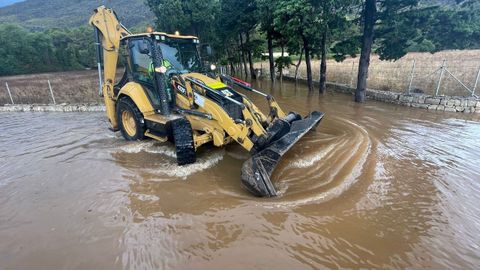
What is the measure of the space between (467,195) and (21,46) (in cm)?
6349

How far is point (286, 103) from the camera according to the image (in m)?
12.0

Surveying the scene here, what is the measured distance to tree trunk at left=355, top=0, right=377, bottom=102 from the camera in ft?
35.9

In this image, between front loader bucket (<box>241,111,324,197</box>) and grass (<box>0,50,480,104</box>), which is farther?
grass (<box>0,50,480,104</box>)

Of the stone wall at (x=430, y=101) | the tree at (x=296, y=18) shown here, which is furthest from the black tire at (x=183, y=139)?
the stone wall at (x=430, y=101)

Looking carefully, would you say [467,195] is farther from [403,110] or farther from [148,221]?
[403,110]

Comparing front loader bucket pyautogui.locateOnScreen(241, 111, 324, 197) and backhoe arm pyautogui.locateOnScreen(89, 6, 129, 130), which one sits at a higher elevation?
backhoe arm pyautogui.locateOnScreen(89, 6, 129, 130)

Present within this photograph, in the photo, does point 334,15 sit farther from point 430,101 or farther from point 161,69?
point 161,69

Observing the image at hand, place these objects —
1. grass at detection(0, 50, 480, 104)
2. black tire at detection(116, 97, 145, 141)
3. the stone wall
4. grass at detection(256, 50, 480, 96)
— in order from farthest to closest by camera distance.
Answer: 1. grass at detection(0, 50, 480, 104)
2. grass at detection(256, 50, 480, 96)
3. the stone wall
4. black tire at detection(116, 97, 145, 141)

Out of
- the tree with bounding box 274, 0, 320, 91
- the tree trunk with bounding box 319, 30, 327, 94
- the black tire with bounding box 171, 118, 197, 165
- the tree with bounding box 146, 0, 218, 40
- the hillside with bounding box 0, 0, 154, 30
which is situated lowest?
the black tire with bounding box 171, 118, 197, 165

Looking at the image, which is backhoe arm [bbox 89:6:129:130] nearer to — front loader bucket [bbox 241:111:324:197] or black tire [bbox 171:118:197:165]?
black tire [bbox 171:118:197:165]

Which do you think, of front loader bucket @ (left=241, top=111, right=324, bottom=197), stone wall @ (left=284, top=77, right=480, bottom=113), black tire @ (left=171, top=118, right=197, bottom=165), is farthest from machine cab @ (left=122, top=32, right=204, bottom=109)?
stone wall @ (left=284, top=77, right=480, bottom=113)

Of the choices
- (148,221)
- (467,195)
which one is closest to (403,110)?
(467,195)

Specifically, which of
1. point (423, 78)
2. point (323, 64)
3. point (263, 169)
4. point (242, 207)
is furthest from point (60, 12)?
point (242, 207)

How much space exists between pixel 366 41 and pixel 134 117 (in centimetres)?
1001
